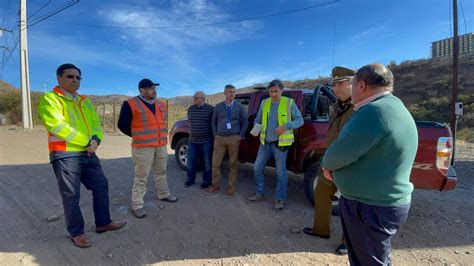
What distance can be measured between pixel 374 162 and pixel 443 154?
8.06 ft

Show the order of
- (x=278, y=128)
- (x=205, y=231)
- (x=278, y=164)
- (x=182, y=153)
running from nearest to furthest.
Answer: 1. (x=205, y=231)
2. (x=278, y=128)
3. (x=278, y=164)
4. (x=182, y=153)

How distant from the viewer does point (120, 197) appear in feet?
15.5

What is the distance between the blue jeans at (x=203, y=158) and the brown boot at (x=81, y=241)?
7.70 feet

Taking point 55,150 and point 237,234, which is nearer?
point 55,150

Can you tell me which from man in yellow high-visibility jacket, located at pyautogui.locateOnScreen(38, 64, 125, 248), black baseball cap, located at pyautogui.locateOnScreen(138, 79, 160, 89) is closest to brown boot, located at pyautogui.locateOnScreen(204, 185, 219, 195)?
man in yellow high-visibility jacket, located at pyautogui.locateOnScreen(38, 64, 125, 248)

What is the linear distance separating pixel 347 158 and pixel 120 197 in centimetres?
404

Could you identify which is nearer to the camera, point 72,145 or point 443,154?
point 72,145

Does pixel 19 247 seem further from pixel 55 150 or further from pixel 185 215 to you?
pixel 185 215

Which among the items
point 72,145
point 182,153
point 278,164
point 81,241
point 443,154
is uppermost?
point 72,145

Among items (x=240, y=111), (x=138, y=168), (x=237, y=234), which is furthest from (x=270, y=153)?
(x=138, y=168)

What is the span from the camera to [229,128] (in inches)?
186

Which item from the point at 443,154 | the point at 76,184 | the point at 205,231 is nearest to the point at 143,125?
the point at 76,184

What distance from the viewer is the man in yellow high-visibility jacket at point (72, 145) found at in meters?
3.02

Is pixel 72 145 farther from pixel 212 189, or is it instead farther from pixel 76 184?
pixel 212 189
